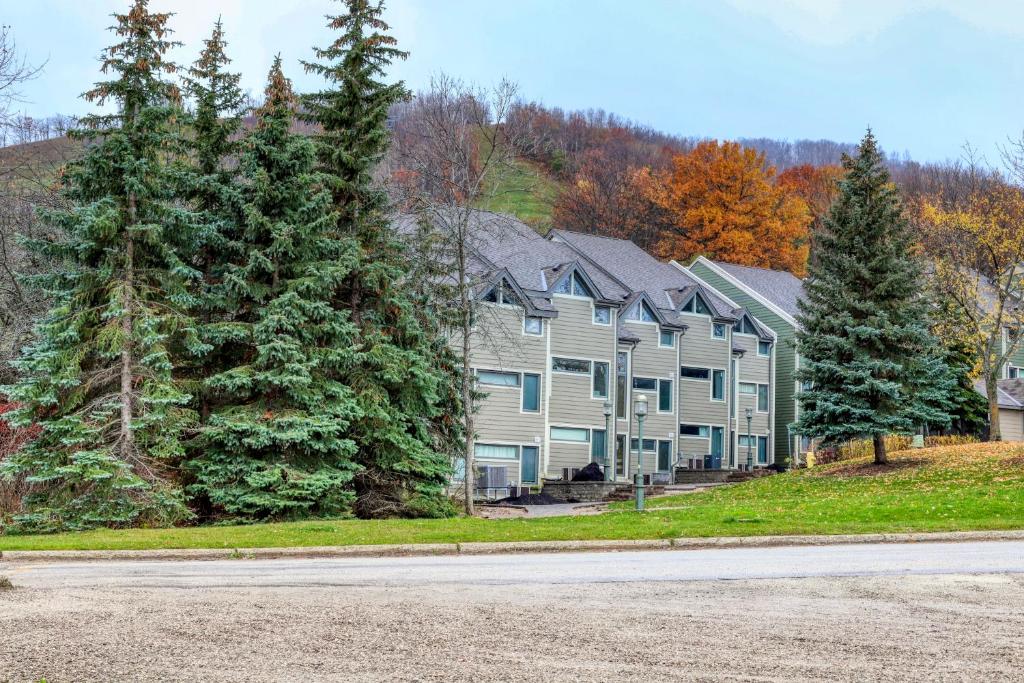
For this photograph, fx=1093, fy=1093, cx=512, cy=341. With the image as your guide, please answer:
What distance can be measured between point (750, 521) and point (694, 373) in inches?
1110

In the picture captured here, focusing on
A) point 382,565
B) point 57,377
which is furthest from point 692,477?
point 382,565

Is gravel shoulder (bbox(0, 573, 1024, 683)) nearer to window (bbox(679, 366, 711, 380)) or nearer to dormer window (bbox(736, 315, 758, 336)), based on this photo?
window (bbox(679, 366, 711, 380))

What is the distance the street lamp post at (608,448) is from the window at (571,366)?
175 cm

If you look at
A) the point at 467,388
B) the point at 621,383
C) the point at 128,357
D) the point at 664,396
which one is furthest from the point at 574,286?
the point at 128,357

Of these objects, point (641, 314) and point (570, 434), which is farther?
point (641, 314)

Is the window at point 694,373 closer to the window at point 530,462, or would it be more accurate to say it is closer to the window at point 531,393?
A: the window at point 531,393

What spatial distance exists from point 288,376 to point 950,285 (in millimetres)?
28398

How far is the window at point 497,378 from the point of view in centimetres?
4000

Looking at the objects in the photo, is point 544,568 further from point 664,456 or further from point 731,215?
point 731,215

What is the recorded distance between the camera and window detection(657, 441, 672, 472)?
46625mm

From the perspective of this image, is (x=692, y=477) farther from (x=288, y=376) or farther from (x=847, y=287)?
(x=288, y=376)

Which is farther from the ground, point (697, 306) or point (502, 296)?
point (697, 306)

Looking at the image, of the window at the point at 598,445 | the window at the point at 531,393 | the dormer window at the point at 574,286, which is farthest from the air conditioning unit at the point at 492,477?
the dormer window at the point at 574,286

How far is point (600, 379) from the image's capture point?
43.6 meters
